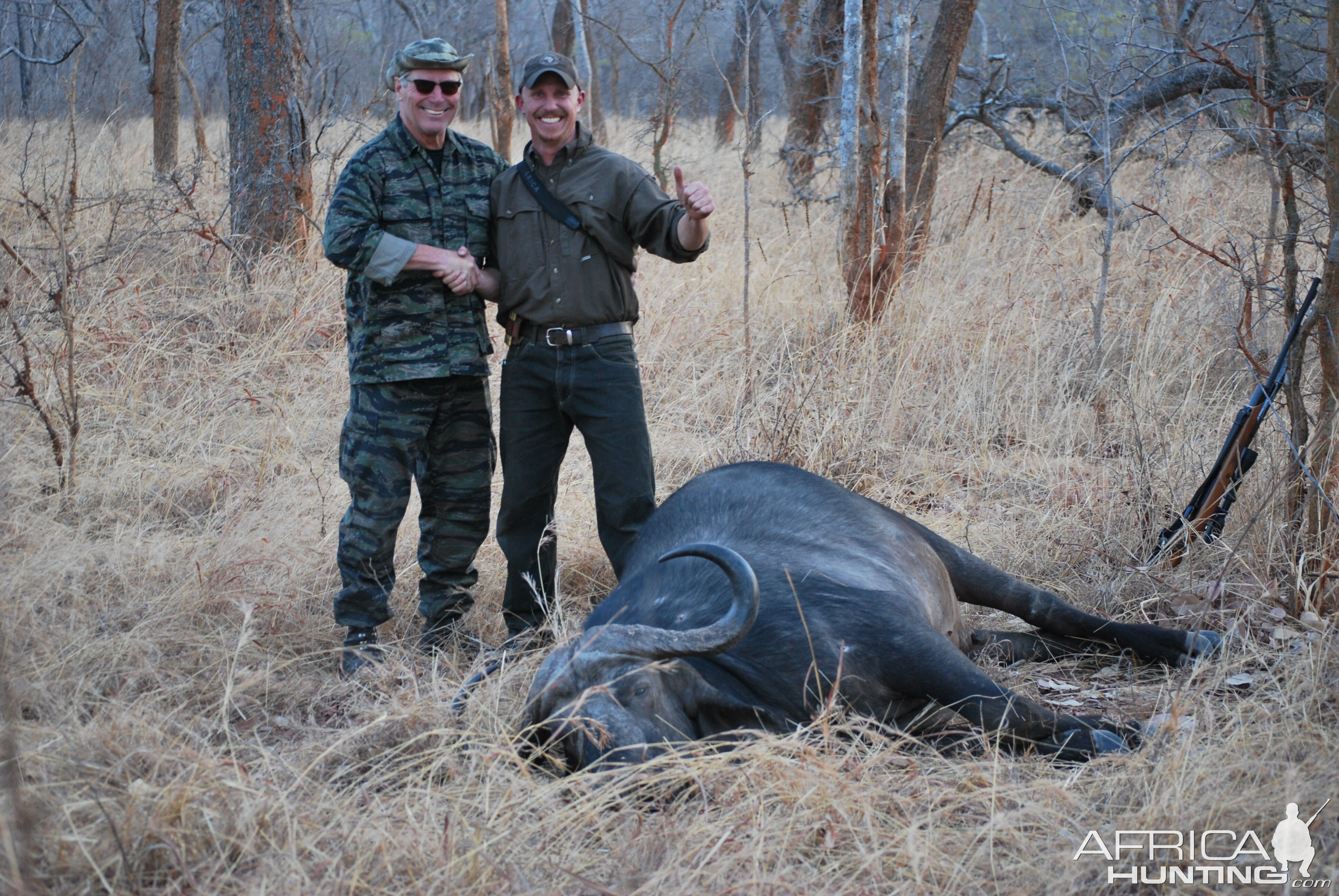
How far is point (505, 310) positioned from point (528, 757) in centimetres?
201

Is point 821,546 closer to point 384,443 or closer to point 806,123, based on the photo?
point 384,443

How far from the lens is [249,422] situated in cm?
642

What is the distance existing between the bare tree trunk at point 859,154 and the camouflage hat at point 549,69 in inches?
109

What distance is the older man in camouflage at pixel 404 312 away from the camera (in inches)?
162

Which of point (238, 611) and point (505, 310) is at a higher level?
point (505, 310)

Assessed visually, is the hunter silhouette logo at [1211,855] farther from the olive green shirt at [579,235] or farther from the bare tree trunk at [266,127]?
the bare tree trunk at [266,127]

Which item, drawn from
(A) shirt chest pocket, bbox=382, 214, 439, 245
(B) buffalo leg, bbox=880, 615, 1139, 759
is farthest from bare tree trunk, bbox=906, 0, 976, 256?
(B) buffalo leg, bbox=880, 615, 1139, 759

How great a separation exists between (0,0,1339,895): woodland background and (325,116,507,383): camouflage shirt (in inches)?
44.4

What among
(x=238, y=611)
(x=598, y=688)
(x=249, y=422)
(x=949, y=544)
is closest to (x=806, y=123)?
(x=249, y=422)

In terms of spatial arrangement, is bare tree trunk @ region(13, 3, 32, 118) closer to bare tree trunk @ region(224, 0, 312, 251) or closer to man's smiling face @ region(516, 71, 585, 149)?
bare tree trunk @ region(224, 0, 312, 251)

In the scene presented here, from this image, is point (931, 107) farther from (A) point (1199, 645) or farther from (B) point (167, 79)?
(B) point (167, 79)

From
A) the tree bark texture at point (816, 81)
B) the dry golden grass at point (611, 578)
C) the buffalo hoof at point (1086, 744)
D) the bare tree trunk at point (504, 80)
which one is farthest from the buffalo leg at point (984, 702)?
the tree bark texture at point (816, 81)

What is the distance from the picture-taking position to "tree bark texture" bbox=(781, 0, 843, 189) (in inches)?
511

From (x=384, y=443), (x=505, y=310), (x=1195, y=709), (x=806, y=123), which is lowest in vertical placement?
(x=1195, y=709)
